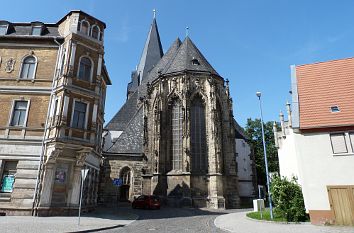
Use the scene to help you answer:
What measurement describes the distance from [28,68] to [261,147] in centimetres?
3718

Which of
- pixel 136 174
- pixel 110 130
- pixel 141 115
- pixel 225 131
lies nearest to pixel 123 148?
pixel 136 174

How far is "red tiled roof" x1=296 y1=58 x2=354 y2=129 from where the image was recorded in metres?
14.3

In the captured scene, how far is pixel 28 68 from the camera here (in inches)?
715

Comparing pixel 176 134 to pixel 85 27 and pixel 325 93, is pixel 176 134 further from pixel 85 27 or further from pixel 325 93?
pixel 325 93

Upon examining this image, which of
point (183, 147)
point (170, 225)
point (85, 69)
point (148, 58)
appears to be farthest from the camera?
point (148, 58)

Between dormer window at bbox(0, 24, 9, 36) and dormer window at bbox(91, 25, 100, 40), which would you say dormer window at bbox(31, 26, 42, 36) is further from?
dormer window at bbox(91, 25, 100, 40)

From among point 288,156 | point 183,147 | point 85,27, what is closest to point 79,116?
point 85,27

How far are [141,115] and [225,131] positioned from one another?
1211 centimetres

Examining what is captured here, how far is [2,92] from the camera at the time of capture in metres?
17.5

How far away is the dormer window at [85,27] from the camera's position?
18.5 m

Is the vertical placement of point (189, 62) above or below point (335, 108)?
above

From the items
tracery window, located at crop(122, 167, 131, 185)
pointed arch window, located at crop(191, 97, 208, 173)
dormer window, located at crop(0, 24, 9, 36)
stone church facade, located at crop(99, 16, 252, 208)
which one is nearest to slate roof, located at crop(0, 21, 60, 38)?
dormer window, located at crop(0, 24, 9, 36)

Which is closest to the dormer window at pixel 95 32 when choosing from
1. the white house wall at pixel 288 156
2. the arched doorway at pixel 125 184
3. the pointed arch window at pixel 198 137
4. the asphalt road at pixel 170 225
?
the asphalt road at pixel 170 225

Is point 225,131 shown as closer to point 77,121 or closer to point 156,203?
point 156,203
